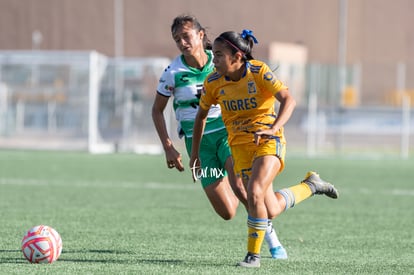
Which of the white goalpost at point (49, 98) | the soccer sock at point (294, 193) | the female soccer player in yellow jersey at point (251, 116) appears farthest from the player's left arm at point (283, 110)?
the white goalpost at point (49, 98)

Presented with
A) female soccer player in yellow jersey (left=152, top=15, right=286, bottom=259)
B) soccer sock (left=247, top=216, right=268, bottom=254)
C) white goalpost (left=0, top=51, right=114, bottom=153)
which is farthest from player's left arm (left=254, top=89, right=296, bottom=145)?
white goalpost (left=0, top=51, right=114, bottom=153)

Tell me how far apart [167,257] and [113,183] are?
7.48 metres

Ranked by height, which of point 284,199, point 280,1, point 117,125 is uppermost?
point 280,1

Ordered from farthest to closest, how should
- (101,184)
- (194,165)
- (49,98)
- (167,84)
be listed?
(49,98), (101,184), (167,84), (194,165)

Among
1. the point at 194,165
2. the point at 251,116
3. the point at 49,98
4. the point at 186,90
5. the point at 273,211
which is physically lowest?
the point at 273,211

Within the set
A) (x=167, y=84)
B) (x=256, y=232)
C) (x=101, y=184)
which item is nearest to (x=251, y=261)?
(x=256, y=232)

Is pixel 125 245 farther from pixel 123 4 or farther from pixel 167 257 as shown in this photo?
pixel 123 4

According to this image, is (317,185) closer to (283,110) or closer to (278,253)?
(278,253)

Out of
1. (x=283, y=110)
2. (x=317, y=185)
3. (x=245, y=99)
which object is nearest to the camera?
(x=283, y=110)

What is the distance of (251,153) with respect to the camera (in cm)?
670

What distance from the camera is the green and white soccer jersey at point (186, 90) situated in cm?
757

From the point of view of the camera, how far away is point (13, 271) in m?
6.04

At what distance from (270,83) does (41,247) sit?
2.04 m

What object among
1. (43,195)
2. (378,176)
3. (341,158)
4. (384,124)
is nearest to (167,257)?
(43,195)
